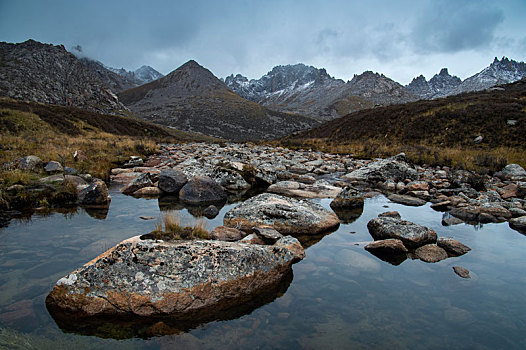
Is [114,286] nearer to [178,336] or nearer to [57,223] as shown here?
[178,336]

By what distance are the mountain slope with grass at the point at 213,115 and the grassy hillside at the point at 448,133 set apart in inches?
2881

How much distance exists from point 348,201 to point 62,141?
2550 cm

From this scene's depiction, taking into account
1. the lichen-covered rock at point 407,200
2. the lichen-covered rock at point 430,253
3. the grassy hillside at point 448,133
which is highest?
the grassy hillside at point 448,133

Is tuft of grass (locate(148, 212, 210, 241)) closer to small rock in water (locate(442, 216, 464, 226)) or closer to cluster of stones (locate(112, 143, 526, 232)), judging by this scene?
cluster of stones (locate(112, 143, 526, 232))

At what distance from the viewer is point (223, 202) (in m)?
11.3

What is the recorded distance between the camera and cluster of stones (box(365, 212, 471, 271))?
20.6 feet

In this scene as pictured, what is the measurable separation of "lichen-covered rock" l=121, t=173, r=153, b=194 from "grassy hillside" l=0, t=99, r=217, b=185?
294 cm

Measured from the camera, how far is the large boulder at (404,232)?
6.76 metres

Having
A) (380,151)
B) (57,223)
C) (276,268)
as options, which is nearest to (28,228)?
(57,223)

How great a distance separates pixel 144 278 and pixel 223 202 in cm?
703

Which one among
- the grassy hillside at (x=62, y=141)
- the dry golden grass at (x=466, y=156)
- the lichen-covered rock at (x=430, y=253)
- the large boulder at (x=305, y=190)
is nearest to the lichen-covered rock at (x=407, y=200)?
the large boulder at (x=305, y=190)

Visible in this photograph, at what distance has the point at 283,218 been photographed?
784 cm

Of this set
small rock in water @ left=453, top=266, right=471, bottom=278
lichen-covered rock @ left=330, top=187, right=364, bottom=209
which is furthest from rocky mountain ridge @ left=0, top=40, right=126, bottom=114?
small rock in water @ left=453, top=266, right=471, bottom=278

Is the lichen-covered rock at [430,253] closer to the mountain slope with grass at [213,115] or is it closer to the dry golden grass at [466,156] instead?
the dry golden grass at [466,156]
